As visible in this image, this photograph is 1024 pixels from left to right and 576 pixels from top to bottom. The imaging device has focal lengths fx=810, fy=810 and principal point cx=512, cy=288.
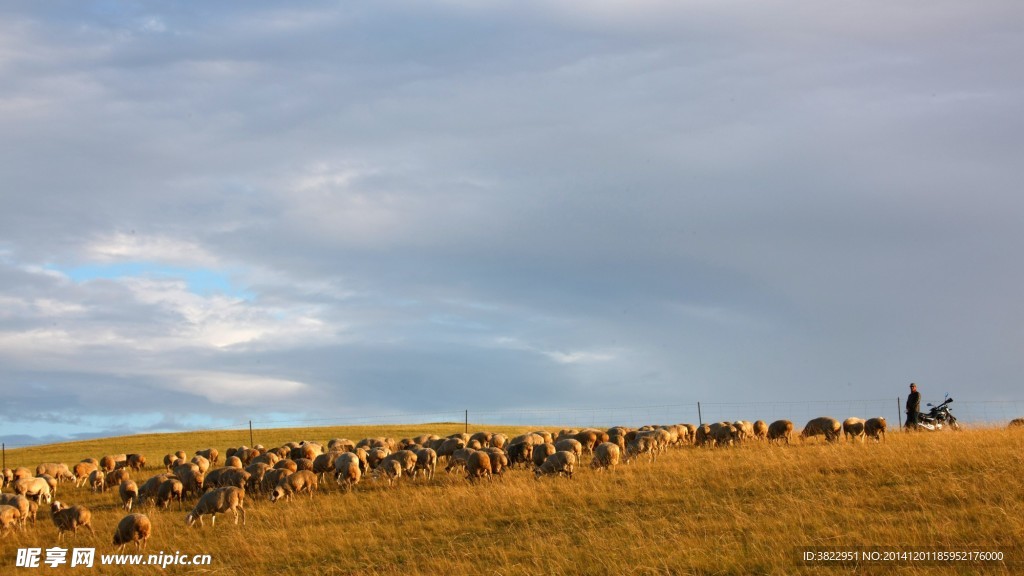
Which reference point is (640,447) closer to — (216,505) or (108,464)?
(216,505)

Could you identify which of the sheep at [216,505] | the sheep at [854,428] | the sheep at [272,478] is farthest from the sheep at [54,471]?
the sheep at [854,428]

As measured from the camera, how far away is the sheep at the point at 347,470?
1056 inches

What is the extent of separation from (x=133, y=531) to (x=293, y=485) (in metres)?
6.10

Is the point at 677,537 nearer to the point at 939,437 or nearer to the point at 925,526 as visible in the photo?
the point at 925,526

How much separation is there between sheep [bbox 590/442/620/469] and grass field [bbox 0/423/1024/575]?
0.66 meters

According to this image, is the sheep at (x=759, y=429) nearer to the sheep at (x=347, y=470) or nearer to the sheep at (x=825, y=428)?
the sheep at (x=825, y=428)

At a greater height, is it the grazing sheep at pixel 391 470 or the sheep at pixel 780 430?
the sheep at pixel 780 430

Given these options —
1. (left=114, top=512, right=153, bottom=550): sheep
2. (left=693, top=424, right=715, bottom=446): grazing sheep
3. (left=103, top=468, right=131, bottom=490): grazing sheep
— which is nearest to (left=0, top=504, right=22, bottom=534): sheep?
(left=114, top=512, right=153, bottom=550): sheep

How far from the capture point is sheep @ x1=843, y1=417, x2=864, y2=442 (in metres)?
31.4

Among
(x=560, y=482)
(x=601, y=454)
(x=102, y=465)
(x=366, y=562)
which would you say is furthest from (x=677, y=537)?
(x=102, y=465)

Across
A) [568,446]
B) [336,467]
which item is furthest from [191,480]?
[568,446]

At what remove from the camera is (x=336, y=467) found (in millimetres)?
27516

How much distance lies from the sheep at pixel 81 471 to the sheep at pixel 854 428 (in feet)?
101

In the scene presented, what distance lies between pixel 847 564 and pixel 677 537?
3294 millimetres
